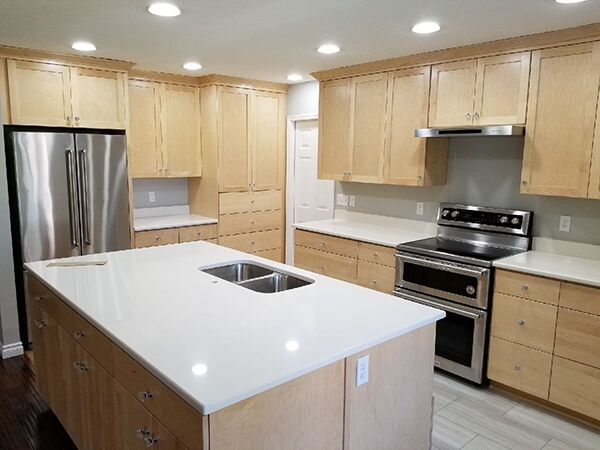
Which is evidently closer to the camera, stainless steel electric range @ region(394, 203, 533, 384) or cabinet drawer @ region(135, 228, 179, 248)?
stainless steel electric range @ region(394, 203, 533, 384)

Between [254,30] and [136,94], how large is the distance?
1958 millimetres

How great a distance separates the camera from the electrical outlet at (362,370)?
1.61 metres

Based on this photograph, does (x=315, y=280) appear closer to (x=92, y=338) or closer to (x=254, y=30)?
(x=92, y=338)

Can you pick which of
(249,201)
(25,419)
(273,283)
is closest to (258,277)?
(273,283)

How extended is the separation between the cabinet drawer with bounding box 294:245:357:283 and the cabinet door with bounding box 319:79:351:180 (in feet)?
2.47

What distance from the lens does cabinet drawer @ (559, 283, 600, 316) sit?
8.35 feet

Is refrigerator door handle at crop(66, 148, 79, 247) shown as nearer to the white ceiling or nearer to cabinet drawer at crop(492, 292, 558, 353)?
the white ceiling

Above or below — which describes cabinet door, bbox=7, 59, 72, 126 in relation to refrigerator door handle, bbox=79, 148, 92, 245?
above

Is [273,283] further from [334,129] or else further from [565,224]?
[334,129]

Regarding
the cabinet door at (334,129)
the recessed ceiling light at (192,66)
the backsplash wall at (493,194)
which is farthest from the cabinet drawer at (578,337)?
A: the recessed ceiling light at (192,66)

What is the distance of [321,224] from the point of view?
448 centimetres

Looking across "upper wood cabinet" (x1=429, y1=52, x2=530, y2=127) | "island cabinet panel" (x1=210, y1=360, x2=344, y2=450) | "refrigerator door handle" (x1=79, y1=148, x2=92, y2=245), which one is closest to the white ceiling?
"upper wood cabinet" (x1=429, y1=52, x2=530, y2=127)

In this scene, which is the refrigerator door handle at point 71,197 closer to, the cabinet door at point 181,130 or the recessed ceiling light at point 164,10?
the cabinet door at point 181,130

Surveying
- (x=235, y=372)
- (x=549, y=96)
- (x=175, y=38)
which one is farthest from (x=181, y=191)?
(x=235, y=372)
